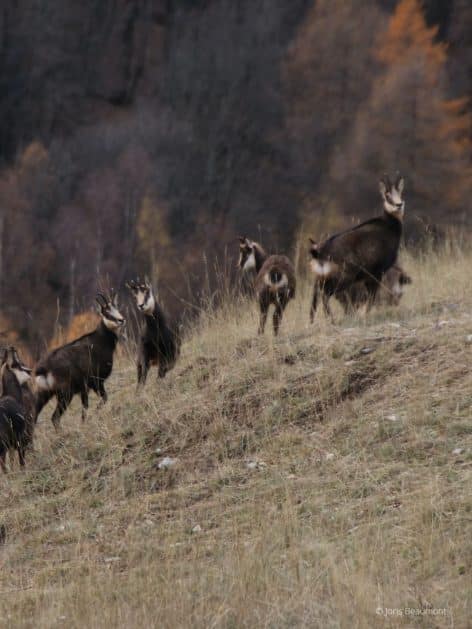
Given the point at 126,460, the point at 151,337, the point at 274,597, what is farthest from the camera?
the point at 151,337

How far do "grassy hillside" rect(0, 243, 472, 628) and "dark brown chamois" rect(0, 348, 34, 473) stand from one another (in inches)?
7.3

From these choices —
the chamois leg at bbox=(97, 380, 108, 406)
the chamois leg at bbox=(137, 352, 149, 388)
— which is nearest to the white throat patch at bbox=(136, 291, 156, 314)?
the chamois leg at bbox=(137, 352, 149, 388)

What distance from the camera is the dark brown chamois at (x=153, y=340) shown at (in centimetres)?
1107

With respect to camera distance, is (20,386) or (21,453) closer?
(21,453)

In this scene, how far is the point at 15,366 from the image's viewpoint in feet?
34.8

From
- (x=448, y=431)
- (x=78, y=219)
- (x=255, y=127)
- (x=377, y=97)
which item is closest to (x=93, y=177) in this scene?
(x=78, y=219)

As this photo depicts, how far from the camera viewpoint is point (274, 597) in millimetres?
6488

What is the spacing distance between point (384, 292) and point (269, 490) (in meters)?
4.47

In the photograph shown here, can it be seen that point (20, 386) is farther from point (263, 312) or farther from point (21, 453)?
point (263, 312)

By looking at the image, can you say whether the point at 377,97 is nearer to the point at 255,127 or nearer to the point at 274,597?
the point at 255,127

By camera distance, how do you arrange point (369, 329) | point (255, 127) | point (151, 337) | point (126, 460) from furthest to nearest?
point (255, 127), point (151, 337), point (369, 329), point (126, 460)

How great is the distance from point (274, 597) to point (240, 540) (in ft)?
2.63

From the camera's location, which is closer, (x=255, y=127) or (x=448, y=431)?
(x=448, y=431)

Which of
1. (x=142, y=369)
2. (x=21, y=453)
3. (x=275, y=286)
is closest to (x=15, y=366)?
(x=21, y=453)
